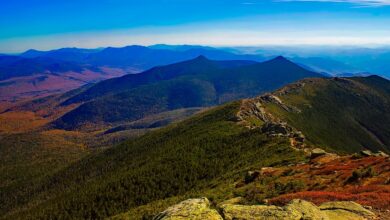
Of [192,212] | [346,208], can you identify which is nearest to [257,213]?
[192,212]

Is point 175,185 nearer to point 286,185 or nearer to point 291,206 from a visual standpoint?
point 286,185

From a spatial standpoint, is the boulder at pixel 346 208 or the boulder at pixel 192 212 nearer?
the boulder at pixel 192 212

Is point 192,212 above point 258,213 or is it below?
above

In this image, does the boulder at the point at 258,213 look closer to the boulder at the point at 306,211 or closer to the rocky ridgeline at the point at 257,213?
the rocky ridgeline at the point at 257,213

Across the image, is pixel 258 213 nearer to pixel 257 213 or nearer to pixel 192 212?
pixel 257 213

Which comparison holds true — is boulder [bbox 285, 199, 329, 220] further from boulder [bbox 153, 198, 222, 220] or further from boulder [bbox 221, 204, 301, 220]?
boulder [bbox 153, 198, 222, 220]

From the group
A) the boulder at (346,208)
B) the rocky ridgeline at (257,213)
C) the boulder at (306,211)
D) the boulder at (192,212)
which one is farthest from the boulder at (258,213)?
the boulder at (346,208)

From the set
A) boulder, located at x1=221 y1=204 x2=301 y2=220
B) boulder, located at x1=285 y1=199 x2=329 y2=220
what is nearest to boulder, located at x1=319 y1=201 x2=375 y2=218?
boulder, located at x1=285 y1=199 x2=329 y2=220
